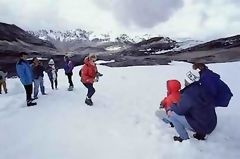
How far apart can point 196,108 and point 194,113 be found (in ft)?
0.37

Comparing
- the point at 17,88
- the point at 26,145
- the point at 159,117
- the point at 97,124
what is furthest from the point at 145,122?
the point at 17,88

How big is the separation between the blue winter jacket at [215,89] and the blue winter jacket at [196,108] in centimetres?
11

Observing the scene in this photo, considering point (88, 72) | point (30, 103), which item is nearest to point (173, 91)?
point (88, 72)

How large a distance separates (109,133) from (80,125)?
0.88 meters

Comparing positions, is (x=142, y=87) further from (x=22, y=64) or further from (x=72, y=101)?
(x=22, y=64)

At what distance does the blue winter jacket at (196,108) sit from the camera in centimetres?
686

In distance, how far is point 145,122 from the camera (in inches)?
347

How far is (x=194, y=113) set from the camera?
689 centimetres

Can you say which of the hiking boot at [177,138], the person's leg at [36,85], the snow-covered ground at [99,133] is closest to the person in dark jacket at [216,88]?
the snow-covered ground at [99,133]

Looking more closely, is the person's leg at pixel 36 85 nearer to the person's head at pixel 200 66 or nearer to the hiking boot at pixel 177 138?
the hiking boot at pixel 177 138

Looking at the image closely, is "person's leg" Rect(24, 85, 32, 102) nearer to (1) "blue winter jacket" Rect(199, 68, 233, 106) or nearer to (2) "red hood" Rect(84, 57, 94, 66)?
(2) "red hood" Rect(84, 57, 94, 66)

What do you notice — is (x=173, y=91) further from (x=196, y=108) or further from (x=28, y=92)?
(x=28, y=92)

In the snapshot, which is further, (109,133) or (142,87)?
(142,87)

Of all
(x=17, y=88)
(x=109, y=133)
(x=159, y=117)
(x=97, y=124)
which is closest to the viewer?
(x=109, y=133)
